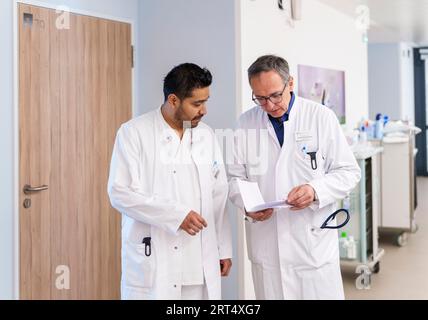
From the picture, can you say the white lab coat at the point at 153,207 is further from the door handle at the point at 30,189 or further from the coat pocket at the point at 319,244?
the door handle at the point at 30,189

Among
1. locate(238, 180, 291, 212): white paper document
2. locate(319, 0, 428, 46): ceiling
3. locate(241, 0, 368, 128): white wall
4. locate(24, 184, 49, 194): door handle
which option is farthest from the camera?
locate(319, 0, 428, 46): ceiling

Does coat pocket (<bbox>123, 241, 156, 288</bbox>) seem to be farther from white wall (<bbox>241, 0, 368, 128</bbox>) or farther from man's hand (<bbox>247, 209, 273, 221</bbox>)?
white wall (<bbox>241, 0, 368, 128</bbox>)

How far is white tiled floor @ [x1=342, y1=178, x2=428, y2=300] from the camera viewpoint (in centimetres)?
417

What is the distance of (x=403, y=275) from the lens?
466 centimetres

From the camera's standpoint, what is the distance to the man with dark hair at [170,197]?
2.11 m

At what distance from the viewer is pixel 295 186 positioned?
2.22m

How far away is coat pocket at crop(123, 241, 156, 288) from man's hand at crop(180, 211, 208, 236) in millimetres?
168

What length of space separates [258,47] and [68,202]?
60.7 inches

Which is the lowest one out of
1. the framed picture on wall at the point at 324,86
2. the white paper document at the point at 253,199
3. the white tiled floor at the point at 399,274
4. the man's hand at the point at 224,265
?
the white tiled floor at the point at 399,274

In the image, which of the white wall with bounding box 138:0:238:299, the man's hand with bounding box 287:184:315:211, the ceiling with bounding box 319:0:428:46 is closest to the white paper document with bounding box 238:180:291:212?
the man's hand with bounding box 287:184:315:211

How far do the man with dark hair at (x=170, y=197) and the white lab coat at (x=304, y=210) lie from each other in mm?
203

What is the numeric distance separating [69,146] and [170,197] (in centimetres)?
110

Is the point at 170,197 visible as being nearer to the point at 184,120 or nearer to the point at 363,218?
the point at 184,120

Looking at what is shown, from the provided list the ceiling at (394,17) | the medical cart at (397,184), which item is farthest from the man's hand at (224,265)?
the medical cart at (397,184)
